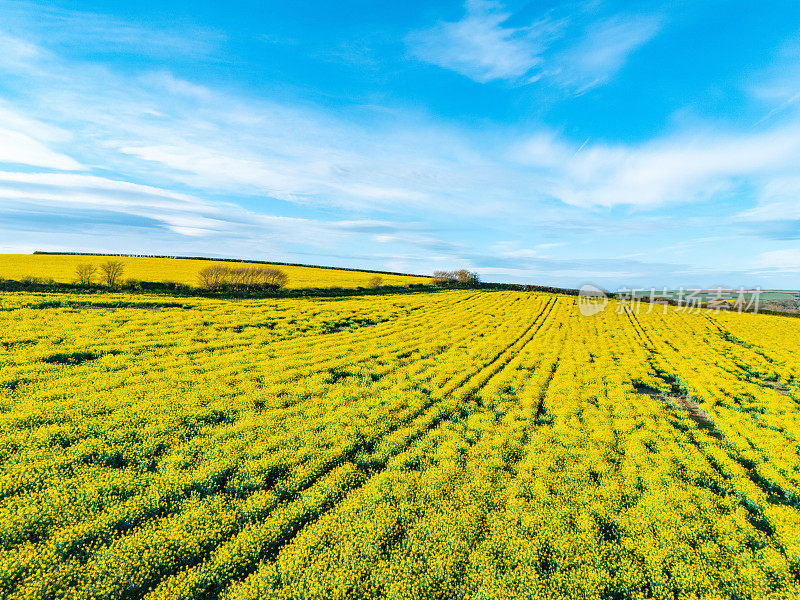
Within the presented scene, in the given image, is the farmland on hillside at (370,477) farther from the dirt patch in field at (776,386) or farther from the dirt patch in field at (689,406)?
the dirt patch in field at (776,386)

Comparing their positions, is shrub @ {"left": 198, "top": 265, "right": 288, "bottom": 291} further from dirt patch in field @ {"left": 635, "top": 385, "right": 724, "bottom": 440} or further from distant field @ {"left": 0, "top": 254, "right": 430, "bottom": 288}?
dirt patch in field @ {"left": 635, "top": 385, "right": 724, "bottom": 440}

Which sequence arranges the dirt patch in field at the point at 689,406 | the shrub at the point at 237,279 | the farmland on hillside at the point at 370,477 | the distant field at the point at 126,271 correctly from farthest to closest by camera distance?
the shrub at the point at 237,279 → the distant field at the point at 126,271 → the dirt patch in field at the point at 689,406 → the farmland on hillside at the point at 370,477

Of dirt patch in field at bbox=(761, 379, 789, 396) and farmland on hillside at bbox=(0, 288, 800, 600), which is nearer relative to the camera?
farmland on hillside at bbox=(0, 288, 800, 600)

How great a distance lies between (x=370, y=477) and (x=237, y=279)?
1902 inches

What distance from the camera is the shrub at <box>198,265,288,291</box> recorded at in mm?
49031

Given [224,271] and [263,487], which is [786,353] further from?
[224,271]

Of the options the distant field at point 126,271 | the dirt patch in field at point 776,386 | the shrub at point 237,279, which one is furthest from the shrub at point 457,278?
the dirt patch in field at point 776,386

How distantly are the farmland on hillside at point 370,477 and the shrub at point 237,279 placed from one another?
27.7 metres

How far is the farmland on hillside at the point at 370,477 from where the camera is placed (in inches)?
267

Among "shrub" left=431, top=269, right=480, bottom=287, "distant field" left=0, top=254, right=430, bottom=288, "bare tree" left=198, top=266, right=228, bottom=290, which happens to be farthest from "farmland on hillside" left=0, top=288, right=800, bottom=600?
"shrub" left=431, top=269, right=480, bottom=287

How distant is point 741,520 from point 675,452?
3.62 meters

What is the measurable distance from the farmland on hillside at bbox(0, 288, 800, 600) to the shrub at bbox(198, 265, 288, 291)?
27708 mm

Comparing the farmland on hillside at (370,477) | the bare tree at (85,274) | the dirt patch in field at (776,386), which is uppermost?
the bare tree at (85,274)

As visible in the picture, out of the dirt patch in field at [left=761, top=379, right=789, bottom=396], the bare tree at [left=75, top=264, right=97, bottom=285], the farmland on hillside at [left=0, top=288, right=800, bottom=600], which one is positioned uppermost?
the bare tree at [left=75, top=264, right=97, bottom=285]
